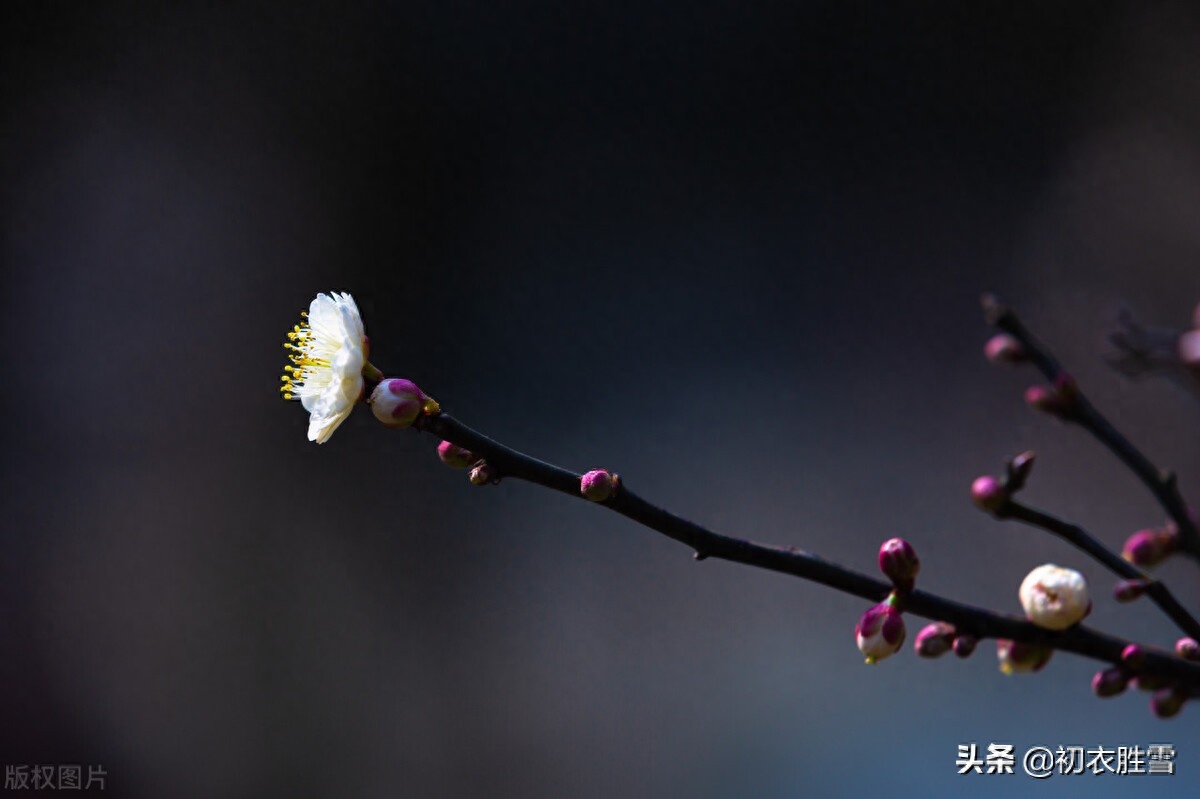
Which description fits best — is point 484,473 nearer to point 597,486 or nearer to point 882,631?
point 597,486

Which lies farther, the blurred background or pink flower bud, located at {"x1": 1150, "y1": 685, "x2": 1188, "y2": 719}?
the blurred background

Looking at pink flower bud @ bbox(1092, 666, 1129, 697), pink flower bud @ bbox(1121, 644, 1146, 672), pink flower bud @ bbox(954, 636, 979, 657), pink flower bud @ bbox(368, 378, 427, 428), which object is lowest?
pink flower bud @ bbox(1092, 666, 1129, 697)

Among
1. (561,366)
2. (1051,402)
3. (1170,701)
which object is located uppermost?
(561,366)

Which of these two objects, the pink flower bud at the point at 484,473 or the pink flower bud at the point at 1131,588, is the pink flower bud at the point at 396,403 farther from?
the pink flower bud at the point at 1131,588

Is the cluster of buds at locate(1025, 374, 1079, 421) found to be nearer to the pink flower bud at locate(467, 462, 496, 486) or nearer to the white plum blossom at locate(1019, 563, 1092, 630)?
the white plum blossom at locate(1019, 563, 1092, 630)

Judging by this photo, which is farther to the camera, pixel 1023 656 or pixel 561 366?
pixel 561 366

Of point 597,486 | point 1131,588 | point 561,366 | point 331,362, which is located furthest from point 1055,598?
point 561,366

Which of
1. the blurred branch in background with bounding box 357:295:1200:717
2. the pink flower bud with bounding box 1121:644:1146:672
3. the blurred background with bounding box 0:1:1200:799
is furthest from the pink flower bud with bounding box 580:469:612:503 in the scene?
the blurred background with bounding box 0:1:1200:799
